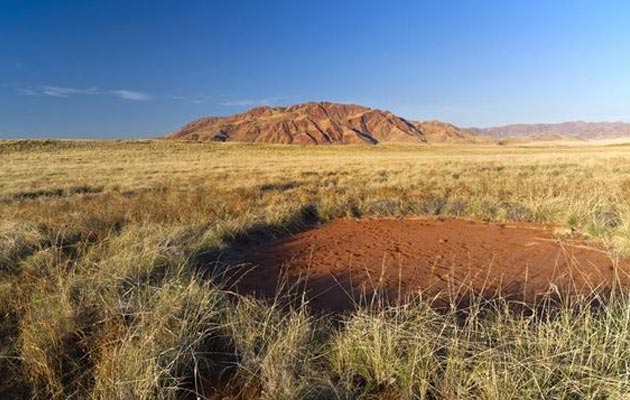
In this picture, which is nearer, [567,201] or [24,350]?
[24,350]

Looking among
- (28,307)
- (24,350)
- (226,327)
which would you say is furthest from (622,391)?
(28,307)

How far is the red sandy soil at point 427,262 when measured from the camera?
16.2 ft

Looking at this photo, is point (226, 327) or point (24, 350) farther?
point (226, 327)

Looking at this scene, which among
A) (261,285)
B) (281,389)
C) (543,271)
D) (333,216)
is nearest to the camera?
(281,389)

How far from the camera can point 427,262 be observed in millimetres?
5973

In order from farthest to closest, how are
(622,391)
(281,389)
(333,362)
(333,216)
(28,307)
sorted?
(333,216)
(28,307)
(333,362)
(281,389)
(622,391)

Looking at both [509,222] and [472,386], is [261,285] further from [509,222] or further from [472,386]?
[509,222]

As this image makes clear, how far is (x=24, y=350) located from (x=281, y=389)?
2013mm

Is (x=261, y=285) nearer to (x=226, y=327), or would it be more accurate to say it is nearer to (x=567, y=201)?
(x=226, y=327)

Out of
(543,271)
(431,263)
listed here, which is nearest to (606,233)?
(543,271)

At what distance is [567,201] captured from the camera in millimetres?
9008

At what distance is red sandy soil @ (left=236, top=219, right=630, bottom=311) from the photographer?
4.95 metres

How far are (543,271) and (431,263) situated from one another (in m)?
1.36

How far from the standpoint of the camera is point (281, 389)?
2789 millimetres
